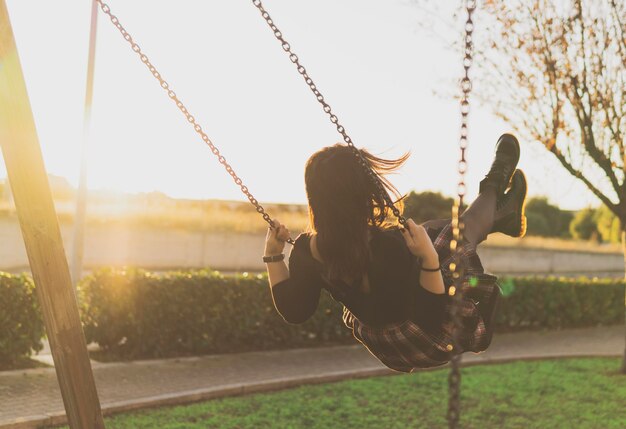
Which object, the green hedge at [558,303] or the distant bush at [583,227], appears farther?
the distant bush at [583,227]

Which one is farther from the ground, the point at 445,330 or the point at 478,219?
the point at 478,219

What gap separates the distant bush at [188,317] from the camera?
8836mm

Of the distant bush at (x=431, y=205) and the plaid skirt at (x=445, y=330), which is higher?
the distant bush at (x=431, y=205)

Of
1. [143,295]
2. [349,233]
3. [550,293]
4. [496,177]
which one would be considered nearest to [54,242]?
[349,233]

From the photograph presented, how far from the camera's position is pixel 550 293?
13562 mm

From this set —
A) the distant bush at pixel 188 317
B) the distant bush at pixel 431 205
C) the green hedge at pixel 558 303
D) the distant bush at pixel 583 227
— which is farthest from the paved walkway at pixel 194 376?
the distant bush at pixel 583 227

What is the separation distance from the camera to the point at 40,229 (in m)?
3.82

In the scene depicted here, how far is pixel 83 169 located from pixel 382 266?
1053 centimetres

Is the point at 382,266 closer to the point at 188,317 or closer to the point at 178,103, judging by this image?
the point at 178,103

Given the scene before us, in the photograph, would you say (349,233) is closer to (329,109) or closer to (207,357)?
(329,109)

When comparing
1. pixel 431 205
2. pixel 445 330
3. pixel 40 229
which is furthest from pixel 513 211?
pixel 431 205

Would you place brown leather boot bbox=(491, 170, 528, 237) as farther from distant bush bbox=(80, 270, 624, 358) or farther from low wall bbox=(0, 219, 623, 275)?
low wall bbox=(0, 219, 623, 275)

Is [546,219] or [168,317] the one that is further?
[546,219]

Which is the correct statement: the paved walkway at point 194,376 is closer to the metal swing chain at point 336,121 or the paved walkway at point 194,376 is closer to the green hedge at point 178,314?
the green hedge at point 178,314
